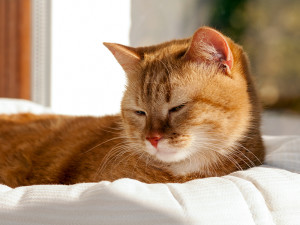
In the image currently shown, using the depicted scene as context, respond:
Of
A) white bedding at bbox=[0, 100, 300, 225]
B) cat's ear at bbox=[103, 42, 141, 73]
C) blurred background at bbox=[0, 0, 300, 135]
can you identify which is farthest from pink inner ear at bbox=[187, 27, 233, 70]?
blurred background at bbox=[0, 0, 300, 135]

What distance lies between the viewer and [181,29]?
2.83 metres

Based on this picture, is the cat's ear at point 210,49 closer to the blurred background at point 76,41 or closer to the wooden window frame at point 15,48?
the blurred background at point 76,41

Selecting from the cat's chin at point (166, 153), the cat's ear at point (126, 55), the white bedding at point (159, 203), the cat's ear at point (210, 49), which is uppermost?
the cat's ear at point (210, 49)

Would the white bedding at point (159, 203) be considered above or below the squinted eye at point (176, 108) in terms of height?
below

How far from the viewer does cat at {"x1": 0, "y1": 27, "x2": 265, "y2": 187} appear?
4.07ft

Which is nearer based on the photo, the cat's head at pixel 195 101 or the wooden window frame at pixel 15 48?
the cat's head at pixel 195 101

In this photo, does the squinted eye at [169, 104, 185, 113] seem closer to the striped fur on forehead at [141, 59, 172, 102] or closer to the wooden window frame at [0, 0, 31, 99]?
the striped fur on forehead at [141, 59, 172, 102]

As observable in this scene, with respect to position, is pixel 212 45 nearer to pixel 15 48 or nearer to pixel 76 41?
pixel 76 41

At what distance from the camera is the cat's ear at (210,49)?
121 cm

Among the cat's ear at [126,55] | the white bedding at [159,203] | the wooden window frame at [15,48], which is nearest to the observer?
the white bedding at [159,203]

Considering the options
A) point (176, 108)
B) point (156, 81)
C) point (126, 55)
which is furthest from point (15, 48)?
point (176, 108)

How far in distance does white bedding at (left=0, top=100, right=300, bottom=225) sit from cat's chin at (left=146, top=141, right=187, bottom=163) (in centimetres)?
17

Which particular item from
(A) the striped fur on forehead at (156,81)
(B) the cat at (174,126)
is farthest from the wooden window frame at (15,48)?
(A) the striped fur on forehead at (156,81)

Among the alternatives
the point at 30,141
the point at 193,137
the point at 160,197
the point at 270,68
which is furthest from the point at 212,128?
the point at 270,68
